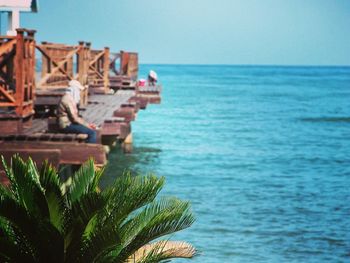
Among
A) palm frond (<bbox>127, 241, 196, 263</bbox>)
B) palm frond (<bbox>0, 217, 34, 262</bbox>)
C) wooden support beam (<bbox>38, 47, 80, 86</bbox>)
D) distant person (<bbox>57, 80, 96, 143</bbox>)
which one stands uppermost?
wooden support beam (<bbox>38, 47, 80, 86</bbox>)

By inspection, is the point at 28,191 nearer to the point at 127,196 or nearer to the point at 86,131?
the point at 127,196

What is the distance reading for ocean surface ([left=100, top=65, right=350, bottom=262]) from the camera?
17.6 m

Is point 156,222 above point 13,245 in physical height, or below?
above

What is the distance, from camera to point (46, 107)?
1784cm

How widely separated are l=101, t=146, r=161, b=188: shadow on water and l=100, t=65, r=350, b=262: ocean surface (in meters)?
0.06

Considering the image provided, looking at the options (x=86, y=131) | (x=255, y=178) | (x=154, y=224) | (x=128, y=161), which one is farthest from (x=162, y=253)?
(x=128, y=161)

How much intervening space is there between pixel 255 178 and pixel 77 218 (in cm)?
2075

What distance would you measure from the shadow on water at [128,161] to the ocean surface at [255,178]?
0.06 m

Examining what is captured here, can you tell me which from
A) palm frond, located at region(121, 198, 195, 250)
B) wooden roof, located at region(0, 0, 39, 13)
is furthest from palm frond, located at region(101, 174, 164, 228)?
wooden roof, located at region(0, 0, 39, 13)

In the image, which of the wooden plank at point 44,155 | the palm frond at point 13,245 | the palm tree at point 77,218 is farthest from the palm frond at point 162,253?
the wooden plank at point 44,155

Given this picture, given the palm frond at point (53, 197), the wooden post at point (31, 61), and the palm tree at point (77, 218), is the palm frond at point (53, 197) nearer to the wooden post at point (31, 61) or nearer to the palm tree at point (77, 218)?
the palm tree at point (77, 218)

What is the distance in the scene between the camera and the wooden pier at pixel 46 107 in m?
12.2

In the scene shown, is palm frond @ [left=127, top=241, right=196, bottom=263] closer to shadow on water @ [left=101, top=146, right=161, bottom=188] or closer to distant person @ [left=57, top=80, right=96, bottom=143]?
distant person @ [left=57, top=80, right=96, bottom=143]

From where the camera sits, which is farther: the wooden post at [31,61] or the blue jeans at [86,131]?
the wooden post at [31,61]
